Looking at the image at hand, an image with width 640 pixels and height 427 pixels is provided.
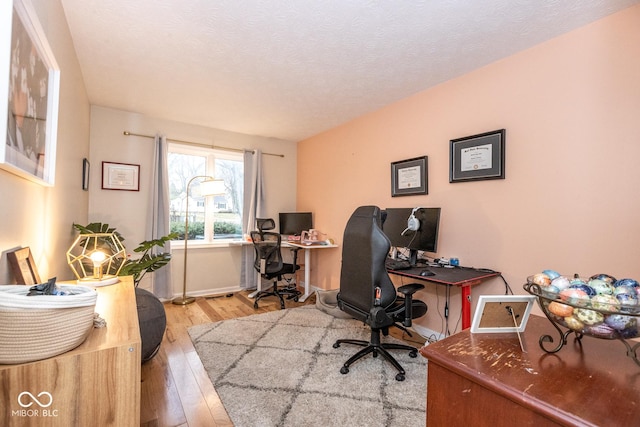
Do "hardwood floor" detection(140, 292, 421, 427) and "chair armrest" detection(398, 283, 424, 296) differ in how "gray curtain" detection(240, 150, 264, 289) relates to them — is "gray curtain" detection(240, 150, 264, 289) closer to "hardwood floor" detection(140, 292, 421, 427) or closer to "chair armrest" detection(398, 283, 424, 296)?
"hardwood floor" detection(140, 292, 421, 427)

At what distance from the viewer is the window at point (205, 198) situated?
4098 mm

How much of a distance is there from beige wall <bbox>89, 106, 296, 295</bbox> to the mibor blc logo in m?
3.42

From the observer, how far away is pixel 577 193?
195cm

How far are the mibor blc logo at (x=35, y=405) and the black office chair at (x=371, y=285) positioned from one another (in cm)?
163

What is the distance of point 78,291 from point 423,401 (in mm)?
1916

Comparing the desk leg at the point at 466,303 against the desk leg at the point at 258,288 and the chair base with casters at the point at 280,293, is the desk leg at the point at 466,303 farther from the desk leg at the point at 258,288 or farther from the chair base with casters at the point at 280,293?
the desk leg at the point at 258,288

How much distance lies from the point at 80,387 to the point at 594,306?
1.33 meters

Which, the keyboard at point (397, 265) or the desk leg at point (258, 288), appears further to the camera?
the desk leg at point (258, 288)

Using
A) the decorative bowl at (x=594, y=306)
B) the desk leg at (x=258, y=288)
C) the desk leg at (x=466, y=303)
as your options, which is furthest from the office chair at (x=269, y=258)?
the decorative bowl at (x=594, y=306)

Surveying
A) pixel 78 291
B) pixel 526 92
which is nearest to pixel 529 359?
pixel 78 291

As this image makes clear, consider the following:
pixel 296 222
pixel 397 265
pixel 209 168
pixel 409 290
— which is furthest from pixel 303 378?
pixel 209 168

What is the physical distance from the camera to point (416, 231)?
2.63 metres

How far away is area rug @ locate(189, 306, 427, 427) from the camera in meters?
1.70

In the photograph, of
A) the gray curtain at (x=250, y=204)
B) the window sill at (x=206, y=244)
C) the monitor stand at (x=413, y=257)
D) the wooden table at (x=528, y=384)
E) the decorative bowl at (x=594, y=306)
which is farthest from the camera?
the gray curtain at (x=250, y=204)
